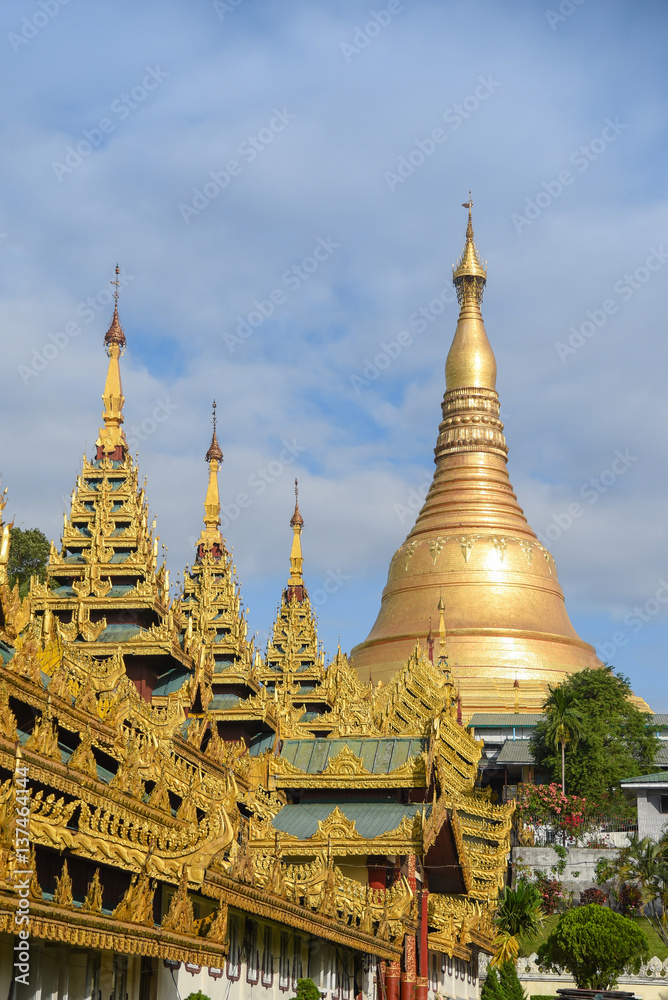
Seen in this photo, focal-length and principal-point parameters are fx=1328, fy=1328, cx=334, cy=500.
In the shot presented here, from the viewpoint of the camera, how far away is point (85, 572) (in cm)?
3009

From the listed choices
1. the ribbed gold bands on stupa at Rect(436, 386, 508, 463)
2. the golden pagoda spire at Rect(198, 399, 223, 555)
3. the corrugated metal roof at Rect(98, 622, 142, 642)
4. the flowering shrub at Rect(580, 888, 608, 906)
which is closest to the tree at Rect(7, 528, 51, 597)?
the golden pagoda spire at Rect(198, 399, 223, 555)

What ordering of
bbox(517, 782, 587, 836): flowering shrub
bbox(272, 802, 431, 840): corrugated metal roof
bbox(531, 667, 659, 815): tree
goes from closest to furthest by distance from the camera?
bbox(272, 802, 431, 840): corrugated metal roof
bbox(517, 782, 587, 836): flowering shrub
bbox(531, 667, 659, 815): tree

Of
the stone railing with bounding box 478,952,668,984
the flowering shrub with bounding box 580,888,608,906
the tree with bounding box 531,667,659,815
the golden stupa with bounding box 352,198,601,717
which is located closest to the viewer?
the stone railing with bounding box 478,952,668,984

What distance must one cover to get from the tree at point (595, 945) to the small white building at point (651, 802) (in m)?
11.9

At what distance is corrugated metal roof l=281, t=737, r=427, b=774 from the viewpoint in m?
26.9

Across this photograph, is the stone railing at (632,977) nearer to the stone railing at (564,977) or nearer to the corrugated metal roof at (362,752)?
the stone railing at (564,977)

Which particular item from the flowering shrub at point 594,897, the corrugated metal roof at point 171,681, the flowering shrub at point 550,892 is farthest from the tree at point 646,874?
the corrugated metal roof at point 171,681

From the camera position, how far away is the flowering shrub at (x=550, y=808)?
4197cm

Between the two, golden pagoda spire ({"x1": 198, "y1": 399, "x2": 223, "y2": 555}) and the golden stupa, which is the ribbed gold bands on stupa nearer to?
the golden stupa

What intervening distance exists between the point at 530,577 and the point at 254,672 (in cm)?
2736

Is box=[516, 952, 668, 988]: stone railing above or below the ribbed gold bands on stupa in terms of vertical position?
below

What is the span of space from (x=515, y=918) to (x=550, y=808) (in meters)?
7.68

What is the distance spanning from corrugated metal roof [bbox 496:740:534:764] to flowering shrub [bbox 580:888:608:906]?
1048cm

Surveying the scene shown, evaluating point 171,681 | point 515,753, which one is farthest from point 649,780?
point 171,681
